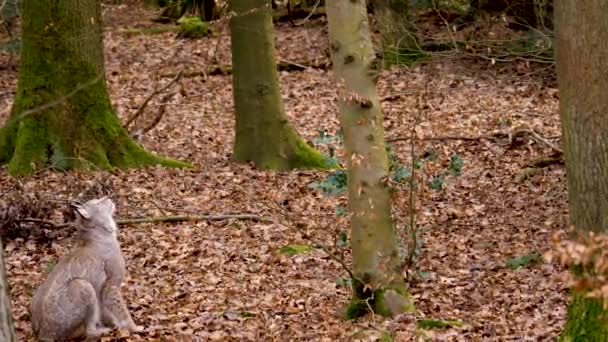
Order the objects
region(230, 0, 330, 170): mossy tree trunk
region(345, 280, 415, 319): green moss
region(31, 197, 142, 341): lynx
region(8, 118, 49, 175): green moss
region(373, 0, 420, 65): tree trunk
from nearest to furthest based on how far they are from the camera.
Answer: region(31, 197, 142, 341): lynx
region(345, 280, 415, 319): green moss
region(8, 118, 49, 175): green moss
region(230, 0, 330, 170): mossy tree trunk
region(373, 0, 420, 65): tree trunk

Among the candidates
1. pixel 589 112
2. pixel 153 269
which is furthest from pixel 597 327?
pixel 153 269

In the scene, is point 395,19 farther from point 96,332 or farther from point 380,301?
point 96,332

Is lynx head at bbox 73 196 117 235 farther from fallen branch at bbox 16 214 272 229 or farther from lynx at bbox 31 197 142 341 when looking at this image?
fallen branch at bbox 16 214 272 229

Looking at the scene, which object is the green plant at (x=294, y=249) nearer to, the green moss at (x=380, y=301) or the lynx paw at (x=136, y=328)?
the green moss at (x=380, y=301)

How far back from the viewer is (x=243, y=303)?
965 centimetres

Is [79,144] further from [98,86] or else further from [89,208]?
[89,208]

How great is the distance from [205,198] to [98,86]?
246 cm

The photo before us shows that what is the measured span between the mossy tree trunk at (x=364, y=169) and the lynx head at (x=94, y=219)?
2078 mm

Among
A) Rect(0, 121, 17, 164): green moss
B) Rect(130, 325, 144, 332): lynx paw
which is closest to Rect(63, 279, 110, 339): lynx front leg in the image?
Rect(130, 325, 144, 332): lynx paw

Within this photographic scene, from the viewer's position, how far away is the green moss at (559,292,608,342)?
6.84 metres

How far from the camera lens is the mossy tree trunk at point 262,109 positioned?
1488 cm

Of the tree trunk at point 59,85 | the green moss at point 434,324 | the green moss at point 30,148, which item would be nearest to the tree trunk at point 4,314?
the green moss at point 434,324

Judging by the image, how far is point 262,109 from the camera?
15.1 metres

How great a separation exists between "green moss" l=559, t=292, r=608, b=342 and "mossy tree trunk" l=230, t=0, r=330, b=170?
8270 millimetres
